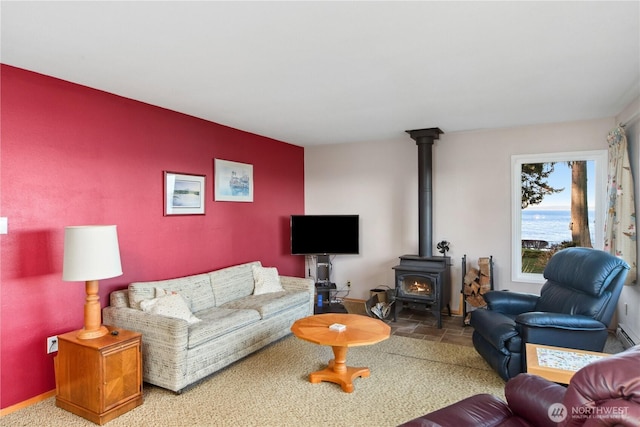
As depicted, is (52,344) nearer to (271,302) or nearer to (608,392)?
(271,302)

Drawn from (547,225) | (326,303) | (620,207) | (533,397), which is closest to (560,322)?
(533,397)

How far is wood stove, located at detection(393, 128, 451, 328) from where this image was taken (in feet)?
15.6

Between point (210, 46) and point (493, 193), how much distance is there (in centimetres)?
401

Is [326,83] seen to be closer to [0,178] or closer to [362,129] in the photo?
[362,129]

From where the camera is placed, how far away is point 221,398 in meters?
2.94

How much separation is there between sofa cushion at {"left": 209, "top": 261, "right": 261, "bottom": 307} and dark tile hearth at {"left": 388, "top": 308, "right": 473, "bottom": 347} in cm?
176

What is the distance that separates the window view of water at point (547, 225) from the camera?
4754 millimetres

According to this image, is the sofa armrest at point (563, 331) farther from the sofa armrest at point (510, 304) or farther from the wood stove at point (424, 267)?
the wood stove at point (424, 267)

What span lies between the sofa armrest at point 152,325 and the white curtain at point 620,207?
13.2 ft

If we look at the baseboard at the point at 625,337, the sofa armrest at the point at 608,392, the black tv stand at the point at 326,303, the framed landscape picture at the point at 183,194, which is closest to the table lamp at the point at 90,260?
the framed landscape picture at the point at 183,194

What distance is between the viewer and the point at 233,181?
4.85 meters

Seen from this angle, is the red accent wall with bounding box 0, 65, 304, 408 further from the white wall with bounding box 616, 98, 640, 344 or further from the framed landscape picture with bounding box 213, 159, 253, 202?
the white wall with bounding box 616, 98, 640, 344

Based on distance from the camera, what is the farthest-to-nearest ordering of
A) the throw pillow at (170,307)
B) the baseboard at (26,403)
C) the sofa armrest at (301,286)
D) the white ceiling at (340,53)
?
the sofa armrest at (301,286) < the throw pillow at (170,307) < the baseboard at (26,403) < the white ceiling at (340,53)

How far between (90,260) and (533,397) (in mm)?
2739
